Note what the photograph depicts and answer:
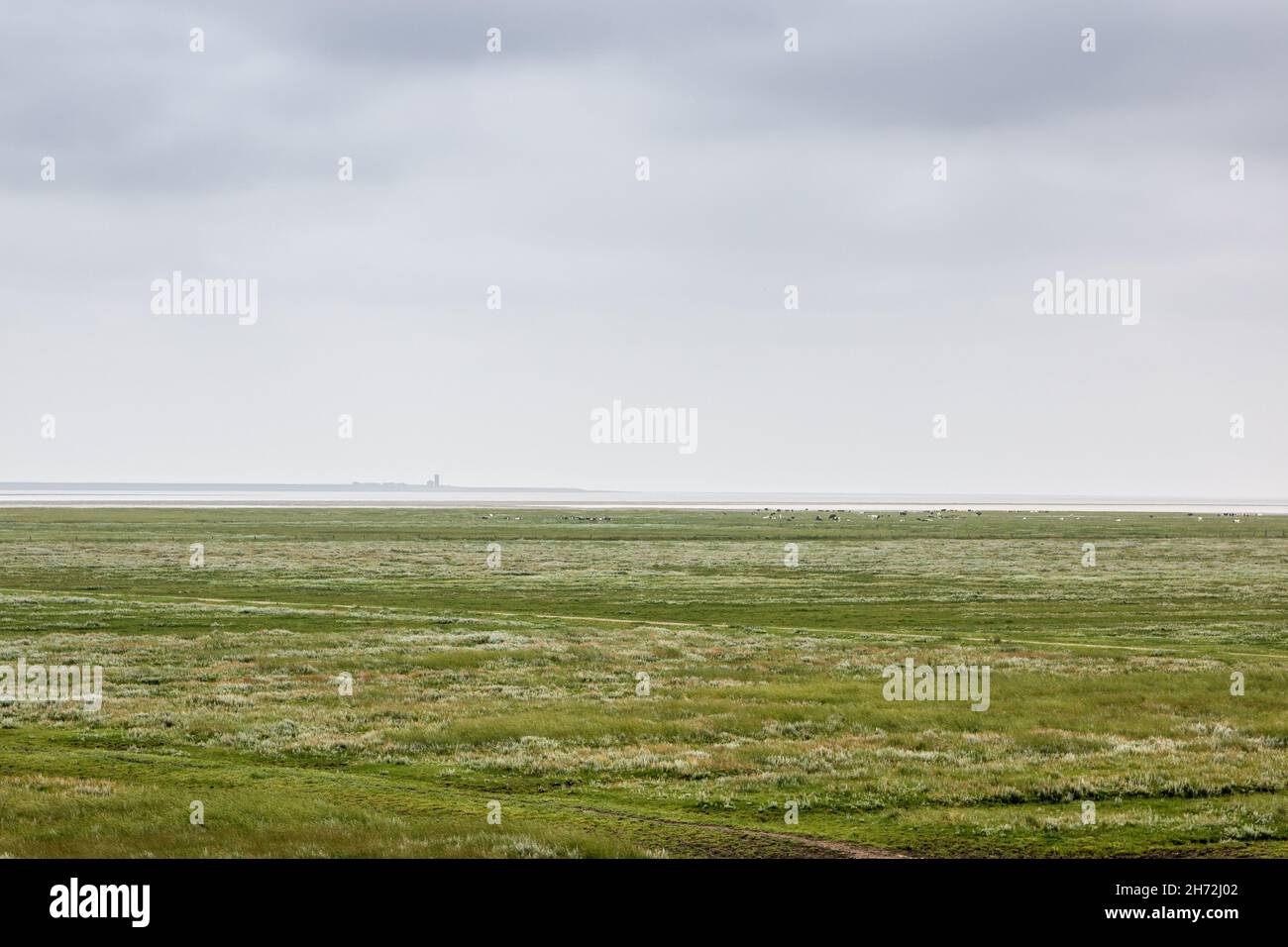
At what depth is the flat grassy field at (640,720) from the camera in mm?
19453

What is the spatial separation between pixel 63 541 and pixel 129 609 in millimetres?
65663

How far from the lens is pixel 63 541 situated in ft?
367

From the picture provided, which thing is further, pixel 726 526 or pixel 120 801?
pixel 726 526

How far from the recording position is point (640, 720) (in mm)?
29906

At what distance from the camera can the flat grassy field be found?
766 inches

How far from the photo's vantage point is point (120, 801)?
20.7 metres
